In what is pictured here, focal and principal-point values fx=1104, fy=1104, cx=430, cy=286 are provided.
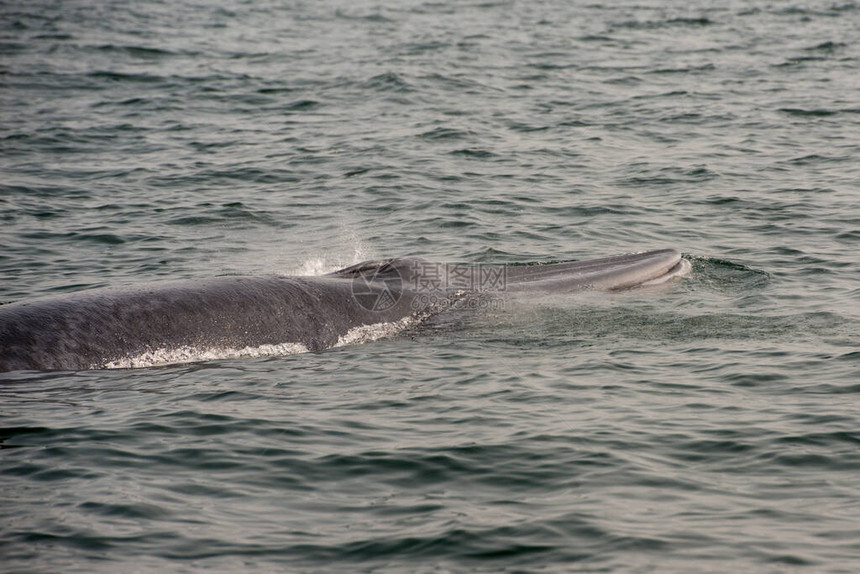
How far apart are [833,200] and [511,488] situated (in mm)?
14077

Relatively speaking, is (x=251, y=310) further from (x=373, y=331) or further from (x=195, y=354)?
(x=373, y=331)

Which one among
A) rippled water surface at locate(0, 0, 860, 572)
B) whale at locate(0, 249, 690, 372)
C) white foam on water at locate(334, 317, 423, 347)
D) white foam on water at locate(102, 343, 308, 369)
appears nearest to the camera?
rippled water surface at locate(0, 0, 860, 572)

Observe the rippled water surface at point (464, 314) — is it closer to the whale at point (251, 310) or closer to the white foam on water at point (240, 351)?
the white foam on water at point (240, 351)

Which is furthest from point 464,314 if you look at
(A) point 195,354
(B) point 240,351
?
(A) point 195,354

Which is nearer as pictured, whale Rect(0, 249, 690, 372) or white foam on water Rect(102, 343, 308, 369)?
whale Rect(0, 249, 690, 372)

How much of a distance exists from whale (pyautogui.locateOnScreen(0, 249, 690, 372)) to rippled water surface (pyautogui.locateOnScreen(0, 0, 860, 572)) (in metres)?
0.25

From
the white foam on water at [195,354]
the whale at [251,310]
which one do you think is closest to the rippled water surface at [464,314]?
the white foam on water at [195,354]

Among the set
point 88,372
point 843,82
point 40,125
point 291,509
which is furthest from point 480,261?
point 843,82

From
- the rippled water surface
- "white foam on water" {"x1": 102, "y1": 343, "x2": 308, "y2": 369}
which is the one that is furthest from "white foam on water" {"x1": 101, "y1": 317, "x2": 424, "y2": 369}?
the rippled water surface

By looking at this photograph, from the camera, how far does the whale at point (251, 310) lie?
467 inches

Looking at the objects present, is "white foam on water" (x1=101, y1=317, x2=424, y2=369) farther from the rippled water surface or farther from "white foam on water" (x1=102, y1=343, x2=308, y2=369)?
the rippled water surface

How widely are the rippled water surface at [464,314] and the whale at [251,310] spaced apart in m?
0.25

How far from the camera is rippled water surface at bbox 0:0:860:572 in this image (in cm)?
891

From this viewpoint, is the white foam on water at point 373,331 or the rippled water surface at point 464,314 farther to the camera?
the white foam on water at point 373,331
